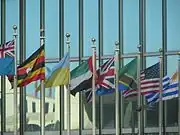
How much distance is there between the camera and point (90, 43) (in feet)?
108

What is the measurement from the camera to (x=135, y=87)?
2722 cm

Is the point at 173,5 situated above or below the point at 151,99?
above

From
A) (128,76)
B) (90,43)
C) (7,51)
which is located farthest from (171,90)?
(7,51)

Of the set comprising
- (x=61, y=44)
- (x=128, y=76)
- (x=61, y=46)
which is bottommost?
(x=128, y=76)

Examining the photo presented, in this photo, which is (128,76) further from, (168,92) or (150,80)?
(168,92)

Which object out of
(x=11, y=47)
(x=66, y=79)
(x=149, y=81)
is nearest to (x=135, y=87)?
(x=149, y=81)

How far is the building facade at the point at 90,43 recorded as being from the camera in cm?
3148

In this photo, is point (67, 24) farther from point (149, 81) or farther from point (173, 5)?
point (149, 81)

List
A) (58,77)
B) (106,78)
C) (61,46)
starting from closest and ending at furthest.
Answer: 1. (58,77)
2. (106,78)
3. (61,46)

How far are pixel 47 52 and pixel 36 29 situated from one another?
4.99 feet

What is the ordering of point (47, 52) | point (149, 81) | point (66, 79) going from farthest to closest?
point (47, 52) < point (149, 81) < point (66, 79)

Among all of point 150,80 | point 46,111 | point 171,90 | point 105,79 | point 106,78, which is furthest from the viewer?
point 46,111

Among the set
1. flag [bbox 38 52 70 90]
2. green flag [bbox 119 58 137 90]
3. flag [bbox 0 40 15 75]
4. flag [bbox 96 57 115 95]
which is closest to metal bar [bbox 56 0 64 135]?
flag [bbox 96 57 115 95]

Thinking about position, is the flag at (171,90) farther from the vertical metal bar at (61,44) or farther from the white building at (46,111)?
the vertical metal bar at (61,44)
